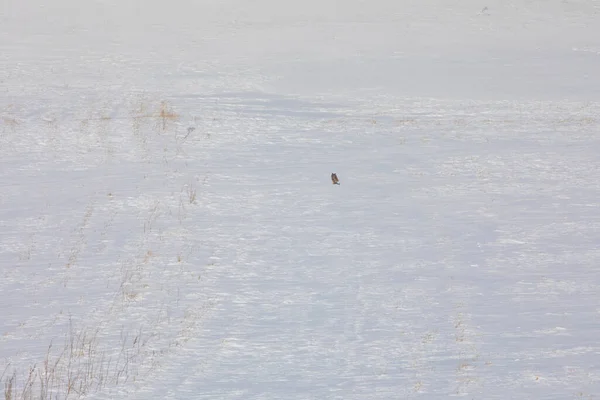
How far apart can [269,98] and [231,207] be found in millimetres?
8612

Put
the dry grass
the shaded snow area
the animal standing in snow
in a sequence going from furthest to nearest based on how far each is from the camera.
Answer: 1. the animal standing in snow
2. the shaded snow area
3. the dry grass

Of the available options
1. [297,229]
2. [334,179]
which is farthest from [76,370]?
[334,179]

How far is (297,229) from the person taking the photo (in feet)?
38.5

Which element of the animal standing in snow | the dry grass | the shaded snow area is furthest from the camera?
the animal standing in snow

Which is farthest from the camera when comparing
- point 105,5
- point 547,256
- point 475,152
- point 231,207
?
point 105,5

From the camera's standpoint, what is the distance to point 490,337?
25.9 feet

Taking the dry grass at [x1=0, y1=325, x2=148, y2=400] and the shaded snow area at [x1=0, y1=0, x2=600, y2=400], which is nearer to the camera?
the dry grass at [x1=0, y1=325, x2=148, y2=400]

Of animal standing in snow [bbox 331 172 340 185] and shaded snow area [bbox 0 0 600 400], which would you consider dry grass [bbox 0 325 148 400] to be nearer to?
shaded snow area [bbox 0 0 600 400]

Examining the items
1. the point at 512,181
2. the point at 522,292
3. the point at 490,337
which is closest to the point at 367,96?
the point at 512,181

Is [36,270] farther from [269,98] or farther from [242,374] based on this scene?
[269,98]

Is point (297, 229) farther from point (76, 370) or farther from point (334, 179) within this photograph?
point (76, 370)

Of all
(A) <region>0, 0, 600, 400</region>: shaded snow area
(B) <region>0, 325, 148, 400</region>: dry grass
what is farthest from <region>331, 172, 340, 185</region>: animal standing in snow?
(B) <region>0, 325, 148, 400</region>: dry grass

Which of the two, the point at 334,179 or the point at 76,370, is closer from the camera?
the point at 76,370

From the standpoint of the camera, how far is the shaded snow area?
23.6 ft
